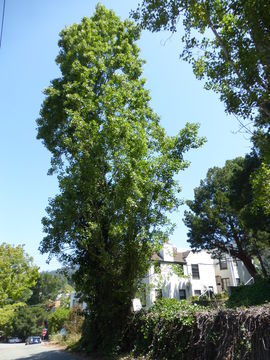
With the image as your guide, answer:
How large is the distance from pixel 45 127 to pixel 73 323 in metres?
15.2

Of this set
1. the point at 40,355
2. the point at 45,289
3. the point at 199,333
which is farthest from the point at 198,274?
the point at 45,289

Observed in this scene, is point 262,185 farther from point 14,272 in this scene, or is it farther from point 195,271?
point 195,271

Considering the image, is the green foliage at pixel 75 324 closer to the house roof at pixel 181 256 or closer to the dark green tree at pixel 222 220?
the dark green tree at pixel 222 220

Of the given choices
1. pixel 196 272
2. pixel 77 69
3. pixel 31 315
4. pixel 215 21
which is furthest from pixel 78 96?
pixel 31 315

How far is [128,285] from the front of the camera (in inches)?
458

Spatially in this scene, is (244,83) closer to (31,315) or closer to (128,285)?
(128,285)

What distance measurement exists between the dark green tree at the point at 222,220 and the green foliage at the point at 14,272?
16531 mm

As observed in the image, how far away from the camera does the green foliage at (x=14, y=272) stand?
24812 mm

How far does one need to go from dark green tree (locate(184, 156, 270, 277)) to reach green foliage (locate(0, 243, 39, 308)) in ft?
54.2

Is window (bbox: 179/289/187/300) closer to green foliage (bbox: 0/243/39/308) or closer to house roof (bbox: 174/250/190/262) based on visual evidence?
house roof (bbox: 174/250/190/262)

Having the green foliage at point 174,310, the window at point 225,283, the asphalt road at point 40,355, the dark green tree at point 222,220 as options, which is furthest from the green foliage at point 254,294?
the window at point 225,283

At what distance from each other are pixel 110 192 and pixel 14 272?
1821cm

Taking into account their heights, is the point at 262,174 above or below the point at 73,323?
above

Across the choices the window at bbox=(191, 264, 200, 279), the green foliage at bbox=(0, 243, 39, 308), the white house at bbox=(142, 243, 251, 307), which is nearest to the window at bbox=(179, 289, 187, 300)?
the white house at bbox=(142, 243, 251, 307)
